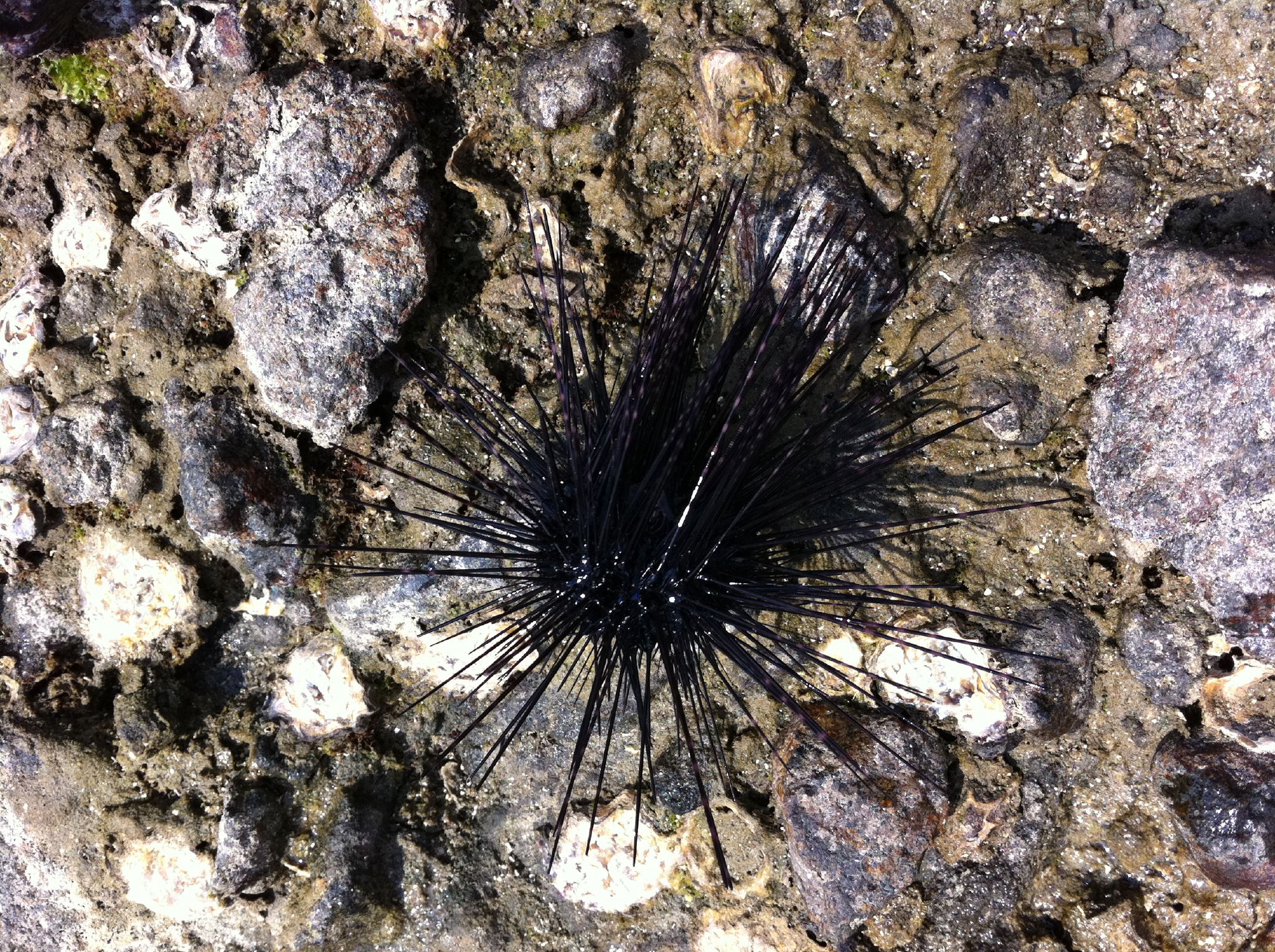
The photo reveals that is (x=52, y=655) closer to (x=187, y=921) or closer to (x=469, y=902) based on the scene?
(x=187, y=921)

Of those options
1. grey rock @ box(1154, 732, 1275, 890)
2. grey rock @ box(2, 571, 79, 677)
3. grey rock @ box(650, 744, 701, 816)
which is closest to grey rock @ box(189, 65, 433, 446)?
grey rock @ box(2, 571, 79, 677)

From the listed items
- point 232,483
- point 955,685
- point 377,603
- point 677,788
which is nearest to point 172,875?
point 377,603

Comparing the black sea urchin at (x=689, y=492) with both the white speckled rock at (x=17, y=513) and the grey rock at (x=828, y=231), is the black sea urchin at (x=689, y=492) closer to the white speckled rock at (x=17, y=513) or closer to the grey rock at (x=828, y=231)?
the grey rock at (x=828, y=231)

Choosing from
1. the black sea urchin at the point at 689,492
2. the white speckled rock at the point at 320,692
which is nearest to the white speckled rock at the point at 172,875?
the white speckled rock at the point at 320,692

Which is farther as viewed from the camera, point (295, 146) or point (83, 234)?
point (83, 234)

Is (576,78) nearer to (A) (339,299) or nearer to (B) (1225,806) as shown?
(A) (339,299)
